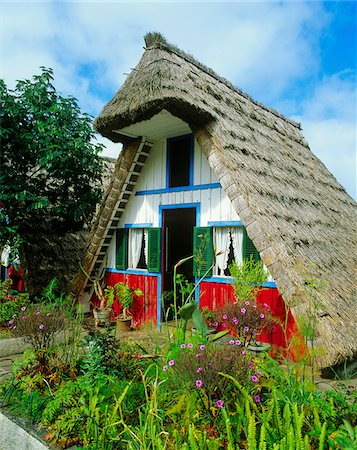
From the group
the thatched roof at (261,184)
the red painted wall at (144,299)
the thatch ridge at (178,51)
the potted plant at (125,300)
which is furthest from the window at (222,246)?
the thatch ridge at (178,51)

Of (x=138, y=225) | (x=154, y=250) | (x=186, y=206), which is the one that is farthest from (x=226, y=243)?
Result: (x=138, y=225)

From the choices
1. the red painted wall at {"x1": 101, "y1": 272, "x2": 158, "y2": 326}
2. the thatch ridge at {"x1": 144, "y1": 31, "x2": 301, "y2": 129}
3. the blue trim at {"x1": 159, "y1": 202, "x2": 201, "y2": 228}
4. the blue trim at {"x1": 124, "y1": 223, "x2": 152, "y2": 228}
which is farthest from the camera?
the blue trim at {"x1": 124, "y1": 223, "x2": 152, "y2": 228}

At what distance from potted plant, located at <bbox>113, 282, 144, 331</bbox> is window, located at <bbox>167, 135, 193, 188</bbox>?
2123 millimetres

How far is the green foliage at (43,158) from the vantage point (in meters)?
6.74

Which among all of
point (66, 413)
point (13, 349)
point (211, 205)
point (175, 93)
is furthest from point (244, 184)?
point (13, 349)

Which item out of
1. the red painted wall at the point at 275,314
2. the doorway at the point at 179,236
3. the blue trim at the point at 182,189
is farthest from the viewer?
the doorway at the point at 179,236

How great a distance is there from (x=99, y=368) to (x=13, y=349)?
2.84 metres

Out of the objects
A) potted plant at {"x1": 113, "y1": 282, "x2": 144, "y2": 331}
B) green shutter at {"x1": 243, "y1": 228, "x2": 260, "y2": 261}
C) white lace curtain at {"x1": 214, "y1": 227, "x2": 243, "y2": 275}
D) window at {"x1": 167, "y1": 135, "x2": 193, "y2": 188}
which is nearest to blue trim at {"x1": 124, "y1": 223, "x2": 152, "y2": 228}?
window at {"x1": 167, "y1": 135, "x2": 193, "y2": 188}

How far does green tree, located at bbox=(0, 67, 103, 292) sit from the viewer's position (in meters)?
6.74

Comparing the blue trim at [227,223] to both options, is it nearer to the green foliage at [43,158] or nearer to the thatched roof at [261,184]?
the thatched roof at [261,184]

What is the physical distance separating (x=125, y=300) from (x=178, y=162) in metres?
2.78

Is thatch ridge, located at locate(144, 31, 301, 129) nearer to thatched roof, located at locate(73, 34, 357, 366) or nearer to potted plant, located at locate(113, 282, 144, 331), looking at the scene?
thatched roof, located at locate(73, 34, 357, 366)

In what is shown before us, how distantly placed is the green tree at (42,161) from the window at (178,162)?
5.29ft

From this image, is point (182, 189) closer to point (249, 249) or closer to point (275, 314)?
point (249, 249)
